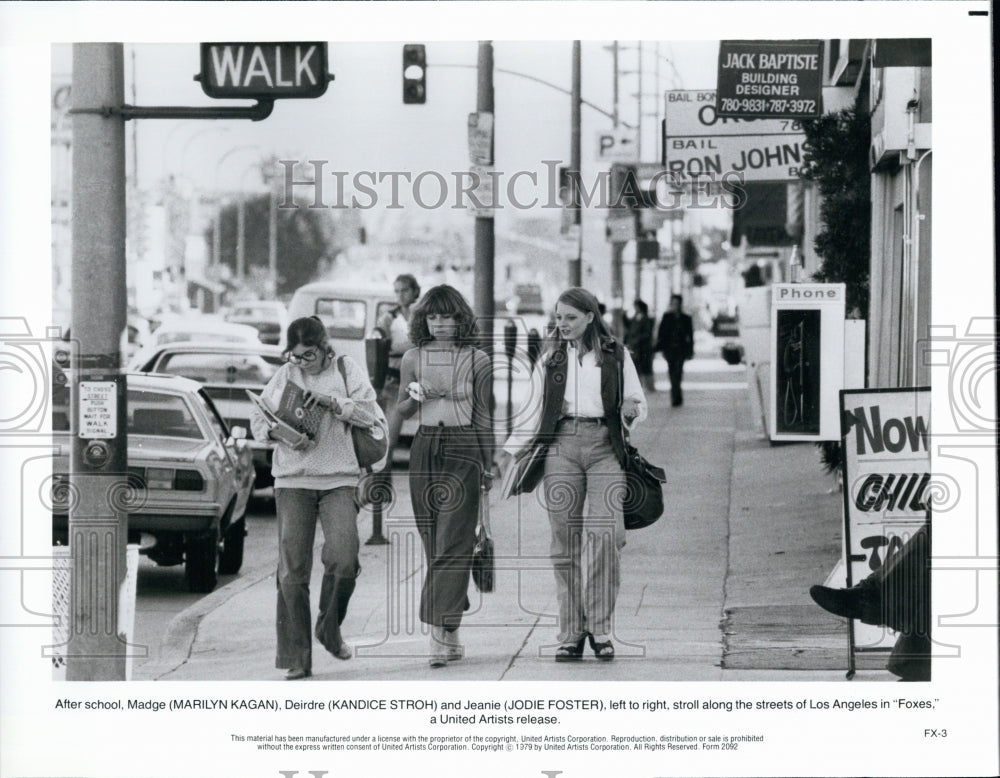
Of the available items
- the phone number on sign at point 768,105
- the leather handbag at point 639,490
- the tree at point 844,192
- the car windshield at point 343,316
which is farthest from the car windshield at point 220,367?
the tree at point 844,192

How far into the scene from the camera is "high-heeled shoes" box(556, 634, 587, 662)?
6.57m

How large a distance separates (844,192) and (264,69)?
4.13m

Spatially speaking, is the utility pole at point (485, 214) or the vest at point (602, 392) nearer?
the utility pole at point (485, 214)

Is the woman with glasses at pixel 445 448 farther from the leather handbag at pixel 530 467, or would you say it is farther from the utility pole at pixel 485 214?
the utility pole at pixel 485 214

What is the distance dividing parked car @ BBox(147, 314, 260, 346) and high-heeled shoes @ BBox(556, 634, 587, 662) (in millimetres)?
2159

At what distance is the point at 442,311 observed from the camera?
6.74m

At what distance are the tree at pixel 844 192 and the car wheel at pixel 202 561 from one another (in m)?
3.51

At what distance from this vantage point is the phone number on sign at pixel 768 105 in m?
7.14

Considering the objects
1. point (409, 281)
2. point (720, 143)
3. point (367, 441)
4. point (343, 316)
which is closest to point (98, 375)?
point (367, 441)

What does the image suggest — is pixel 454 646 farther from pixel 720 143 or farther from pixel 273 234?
pixel 720 143

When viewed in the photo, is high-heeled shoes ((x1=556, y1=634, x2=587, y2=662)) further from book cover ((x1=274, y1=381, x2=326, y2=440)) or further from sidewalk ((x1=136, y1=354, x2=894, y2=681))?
book cover ((x1=274, y1=381, x2=326, y2=440))

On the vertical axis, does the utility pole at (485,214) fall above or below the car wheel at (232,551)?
above

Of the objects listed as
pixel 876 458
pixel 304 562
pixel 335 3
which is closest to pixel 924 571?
pixel 876 458

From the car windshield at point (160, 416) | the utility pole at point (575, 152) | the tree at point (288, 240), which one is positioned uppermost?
the utility pole at point (575, 152)
